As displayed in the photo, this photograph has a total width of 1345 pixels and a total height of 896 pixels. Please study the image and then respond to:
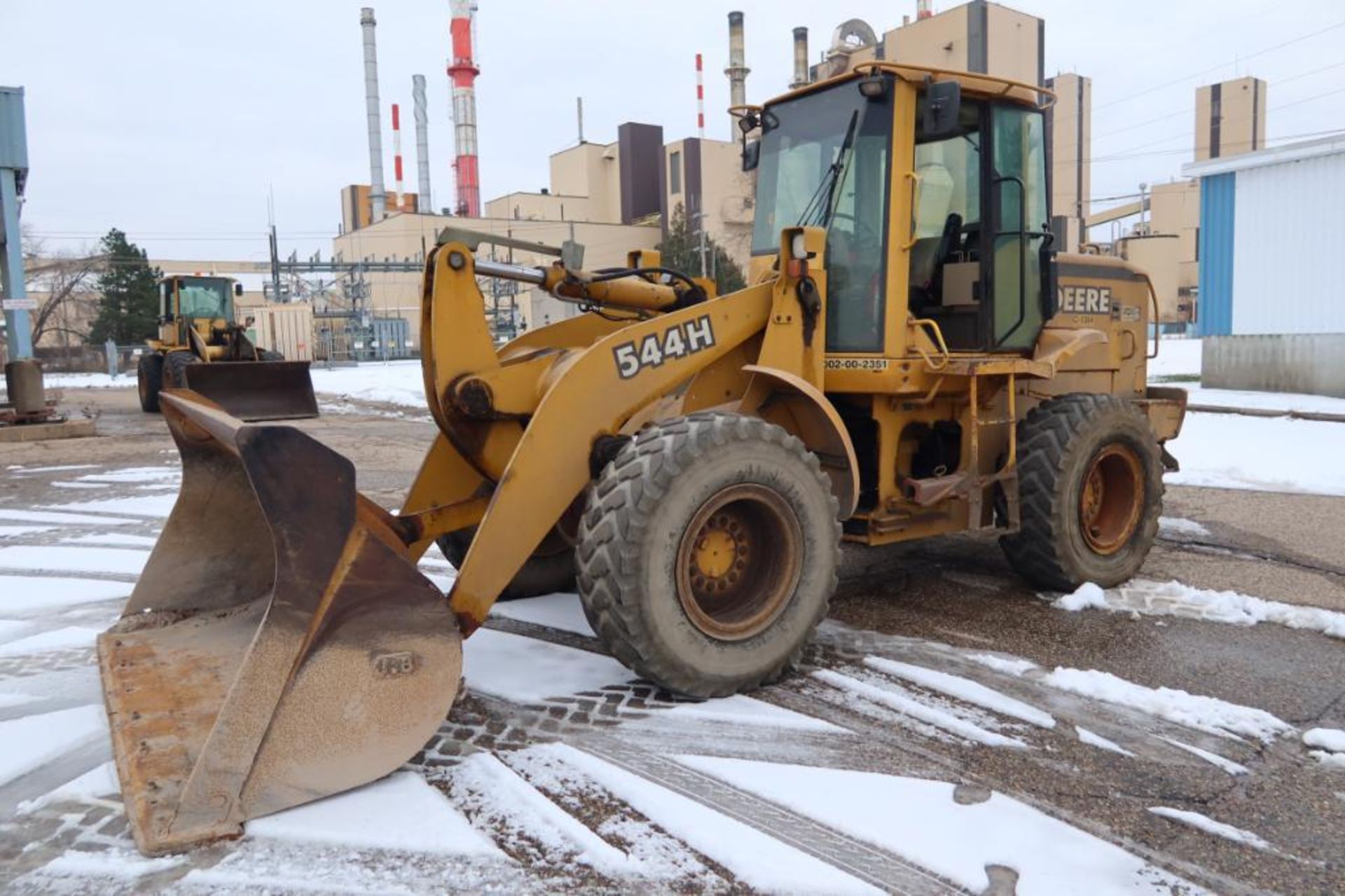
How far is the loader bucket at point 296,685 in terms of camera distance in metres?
2.77

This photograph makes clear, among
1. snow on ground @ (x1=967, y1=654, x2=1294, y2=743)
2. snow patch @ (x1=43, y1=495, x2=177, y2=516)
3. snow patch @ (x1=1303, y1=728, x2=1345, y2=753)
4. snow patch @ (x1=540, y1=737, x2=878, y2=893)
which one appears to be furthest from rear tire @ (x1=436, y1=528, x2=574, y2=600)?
snow patch @ (x1=43, y1=495, x2=177, y2=516)

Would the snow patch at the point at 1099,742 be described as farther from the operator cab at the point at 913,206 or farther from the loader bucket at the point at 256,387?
the loader bucket at the point at 256,387

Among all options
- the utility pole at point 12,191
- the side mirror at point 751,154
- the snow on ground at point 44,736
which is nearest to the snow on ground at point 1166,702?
the side mirror at point 751,154

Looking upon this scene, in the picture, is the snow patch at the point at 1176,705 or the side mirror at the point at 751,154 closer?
the snow patch at the point at 1176,705

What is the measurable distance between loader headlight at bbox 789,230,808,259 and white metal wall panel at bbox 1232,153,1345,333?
1457 cm

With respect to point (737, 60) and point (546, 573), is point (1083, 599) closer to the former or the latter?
point (546, 573)

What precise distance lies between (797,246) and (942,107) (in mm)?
887

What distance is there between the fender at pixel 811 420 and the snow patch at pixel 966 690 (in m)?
0.67

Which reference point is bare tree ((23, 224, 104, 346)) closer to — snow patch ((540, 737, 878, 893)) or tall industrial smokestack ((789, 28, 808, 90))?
tall industrial smokestack ((789, 28, 808, 90))

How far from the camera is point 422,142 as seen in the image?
5956 centimetres

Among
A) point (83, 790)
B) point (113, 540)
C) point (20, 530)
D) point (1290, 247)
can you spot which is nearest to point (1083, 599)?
point (83, 790)

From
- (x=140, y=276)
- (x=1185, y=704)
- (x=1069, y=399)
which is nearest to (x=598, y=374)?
(x=1185, y=704)

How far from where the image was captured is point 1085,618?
4.84 m

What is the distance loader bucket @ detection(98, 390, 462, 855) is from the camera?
2771 millimetres
